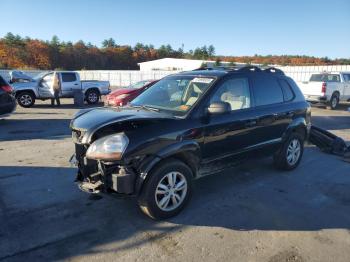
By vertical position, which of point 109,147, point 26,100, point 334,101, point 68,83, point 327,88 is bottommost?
point 334,101

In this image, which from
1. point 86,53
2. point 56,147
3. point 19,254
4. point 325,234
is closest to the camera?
point 19,254

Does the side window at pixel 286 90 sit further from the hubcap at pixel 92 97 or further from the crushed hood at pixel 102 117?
the hubcap at pixel 92 97

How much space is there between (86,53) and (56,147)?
75986mm

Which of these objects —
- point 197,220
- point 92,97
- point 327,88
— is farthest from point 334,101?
point 197,220

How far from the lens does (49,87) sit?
1712 centimetres

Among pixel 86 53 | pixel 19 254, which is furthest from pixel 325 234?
pixel 86 53

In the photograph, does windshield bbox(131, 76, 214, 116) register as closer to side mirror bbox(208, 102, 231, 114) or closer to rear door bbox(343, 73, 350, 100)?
side mirror bbox(208, 102, 231, 114)

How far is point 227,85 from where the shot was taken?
16.0 ft

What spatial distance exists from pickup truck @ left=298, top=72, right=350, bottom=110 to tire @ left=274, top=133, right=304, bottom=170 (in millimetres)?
11841

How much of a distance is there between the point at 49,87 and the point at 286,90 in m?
13.9

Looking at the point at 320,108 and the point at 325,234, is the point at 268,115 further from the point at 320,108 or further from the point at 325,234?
the point at 320,108

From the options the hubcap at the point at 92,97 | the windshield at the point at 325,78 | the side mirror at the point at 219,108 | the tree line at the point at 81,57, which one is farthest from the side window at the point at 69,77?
the tree line at the point at 81,57

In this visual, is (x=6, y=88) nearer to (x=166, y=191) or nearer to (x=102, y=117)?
(x=102, y=117)

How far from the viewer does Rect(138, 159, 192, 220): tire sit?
3.93 metres
